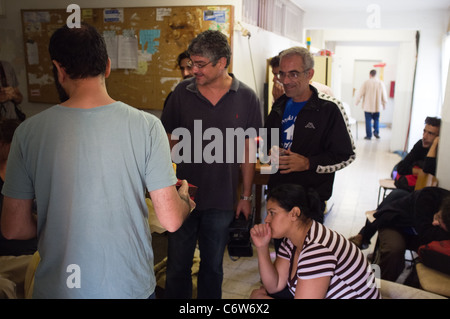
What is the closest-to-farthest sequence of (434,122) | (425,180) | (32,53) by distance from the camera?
(425,180) < (434,122) < (32,53)

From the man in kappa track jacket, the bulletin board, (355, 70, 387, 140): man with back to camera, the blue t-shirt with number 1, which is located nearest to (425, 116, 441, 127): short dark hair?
the man in kappa track jacket

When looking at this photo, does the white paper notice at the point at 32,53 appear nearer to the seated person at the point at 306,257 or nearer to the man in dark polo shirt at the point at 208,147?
the man in dark polo shirt at the point at 208,147

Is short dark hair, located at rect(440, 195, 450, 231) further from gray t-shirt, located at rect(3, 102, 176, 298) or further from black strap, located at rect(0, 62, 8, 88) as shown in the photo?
black strap, located at rect(0, 62, 8, 88)

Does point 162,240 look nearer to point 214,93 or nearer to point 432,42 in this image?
point 214,93

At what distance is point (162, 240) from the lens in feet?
10.7

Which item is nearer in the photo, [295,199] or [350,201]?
[295,199]

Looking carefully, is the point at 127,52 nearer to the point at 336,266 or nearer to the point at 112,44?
the point at 112,44

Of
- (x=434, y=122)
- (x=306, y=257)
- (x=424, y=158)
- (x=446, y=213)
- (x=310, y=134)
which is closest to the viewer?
(x=306, y=257)

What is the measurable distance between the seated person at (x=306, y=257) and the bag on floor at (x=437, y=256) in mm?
838

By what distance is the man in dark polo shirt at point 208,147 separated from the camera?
1922 mm

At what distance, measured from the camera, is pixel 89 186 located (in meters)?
1.02

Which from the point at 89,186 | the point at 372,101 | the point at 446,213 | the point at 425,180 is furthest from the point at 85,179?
the point at 372,101

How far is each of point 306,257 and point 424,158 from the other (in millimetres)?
2355

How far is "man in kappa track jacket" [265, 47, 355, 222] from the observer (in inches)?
77.8
